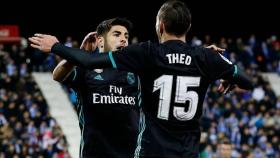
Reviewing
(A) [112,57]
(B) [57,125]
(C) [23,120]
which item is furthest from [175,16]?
(B) [57,125]

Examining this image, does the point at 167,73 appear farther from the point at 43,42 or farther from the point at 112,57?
the point at 43,42

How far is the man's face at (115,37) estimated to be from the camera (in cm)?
628

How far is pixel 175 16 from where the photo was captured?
Answer: 463 centimetres

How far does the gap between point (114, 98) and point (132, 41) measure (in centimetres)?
2198

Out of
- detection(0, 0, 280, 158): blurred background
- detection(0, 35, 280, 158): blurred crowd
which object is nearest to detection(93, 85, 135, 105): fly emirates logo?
detection(0, 0, 280, 158): blurred background

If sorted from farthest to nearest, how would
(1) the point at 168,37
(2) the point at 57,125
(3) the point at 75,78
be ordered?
(2) the point at 57,125, (3) the point at 75,78, (1) the point at 168,37

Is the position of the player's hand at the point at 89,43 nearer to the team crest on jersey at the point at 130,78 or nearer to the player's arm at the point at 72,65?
the player's arm at the point at 72,65

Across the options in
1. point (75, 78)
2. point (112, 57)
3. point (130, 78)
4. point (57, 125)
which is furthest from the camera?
point (57, 125)

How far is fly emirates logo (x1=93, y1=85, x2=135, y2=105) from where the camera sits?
247 inches

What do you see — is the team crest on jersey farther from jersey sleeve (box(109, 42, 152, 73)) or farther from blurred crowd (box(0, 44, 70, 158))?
blurred crowd (box(0, 44, 70, 158))

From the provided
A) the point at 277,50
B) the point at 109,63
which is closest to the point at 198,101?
the point at 109,63

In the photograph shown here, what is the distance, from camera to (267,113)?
974 inches

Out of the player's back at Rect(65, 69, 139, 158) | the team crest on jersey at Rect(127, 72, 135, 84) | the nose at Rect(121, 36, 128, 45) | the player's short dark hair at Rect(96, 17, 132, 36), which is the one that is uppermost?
the player's short dark hair at Rect(96, 17, 132, 36)

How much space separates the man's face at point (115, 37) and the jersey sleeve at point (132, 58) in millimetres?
1644
